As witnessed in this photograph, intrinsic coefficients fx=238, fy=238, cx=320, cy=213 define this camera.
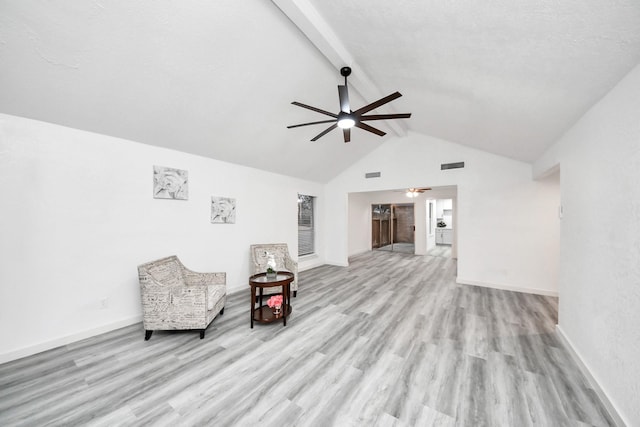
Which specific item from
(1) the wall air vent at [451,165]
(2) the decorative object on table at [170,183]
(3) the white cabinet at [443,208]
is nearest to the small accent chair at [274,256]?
(2) the decorative object on table at [170,183]

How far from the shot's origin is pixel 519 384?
2105mm

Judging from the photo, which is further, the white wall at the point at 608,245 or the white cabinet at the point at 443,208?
the white cabinet at the point at 443,208

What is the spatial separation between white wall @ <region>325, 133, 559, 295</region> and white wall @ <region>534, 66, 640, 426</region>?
2308 millimetres

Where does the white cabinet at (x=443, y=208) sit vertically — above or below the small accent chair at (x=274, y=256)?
above

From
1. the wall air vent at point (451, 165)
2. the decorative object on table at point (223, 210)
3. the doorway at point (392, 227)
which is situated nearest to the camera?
the decorative object on table at point (223, 210)

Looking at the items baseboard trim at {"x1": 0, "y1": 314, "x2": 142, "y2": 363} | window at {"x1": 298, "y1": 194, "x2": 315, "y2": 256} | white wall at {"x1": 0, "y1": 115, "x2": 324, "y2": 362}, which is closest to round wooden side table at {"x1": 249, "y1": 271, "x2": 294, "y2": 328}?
white wall at {"x1": 0, "y1": 115, "x2": 324, "y2": 362}

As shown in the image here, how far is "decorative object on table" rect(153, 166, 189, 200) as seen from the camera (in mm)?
3574

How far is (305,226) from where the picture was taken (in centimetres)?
704

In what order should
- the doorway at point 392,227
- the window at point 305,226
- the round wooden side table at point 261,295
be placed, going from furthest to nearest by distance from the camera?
1. the doorway at point 392,227
2. the window at point 305,226
3. the round wooden side table at point 261,295

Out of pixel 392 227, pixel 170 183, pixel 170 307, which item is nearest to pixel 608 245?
pixel 170 307

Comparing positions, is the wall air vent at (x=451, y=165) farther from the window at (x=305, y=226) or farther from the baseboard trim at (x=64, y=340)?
the baseboard trim at (x=64, y=340)

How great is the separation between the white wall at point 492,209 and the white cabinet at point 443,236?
680cm

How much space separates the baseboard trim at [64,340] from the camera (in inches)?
96.7

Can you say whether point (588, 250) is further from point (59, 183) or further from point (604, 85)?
point (59, 183)
